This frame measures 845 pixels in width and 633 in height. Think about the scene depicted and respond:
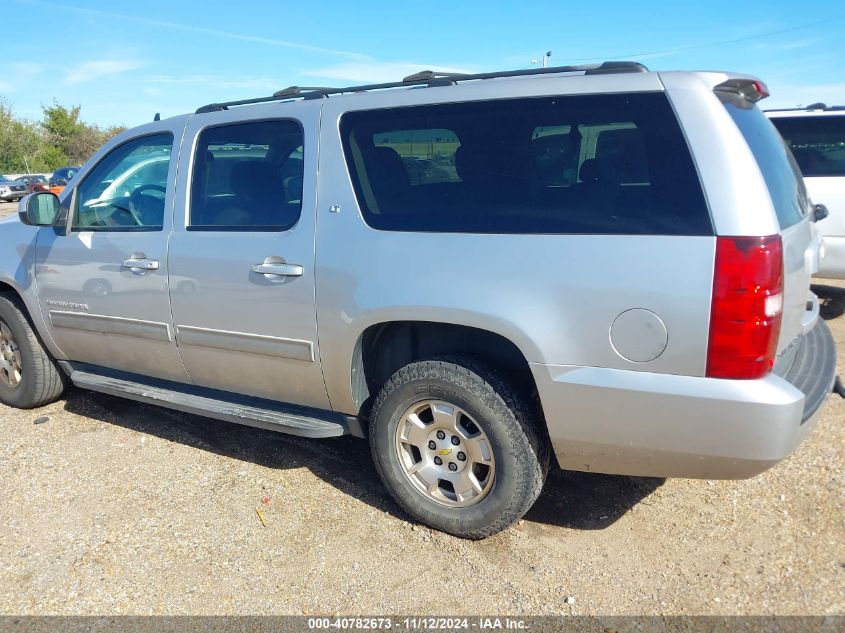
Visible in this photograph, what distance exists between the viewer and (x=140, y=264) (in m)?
3.77

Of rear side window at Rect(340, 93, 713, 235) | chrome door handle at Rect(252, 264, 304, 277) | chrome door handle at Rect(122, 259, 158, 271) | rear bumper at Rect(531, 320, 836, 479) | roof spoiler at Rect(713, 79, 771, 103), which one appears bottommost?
rear bumper at Rect(531, 320, 836, 479)

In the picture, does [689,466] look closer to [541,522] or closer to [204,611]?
[541,522]

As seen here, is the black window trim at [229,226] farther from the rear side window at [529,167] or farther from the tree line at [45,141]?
the tree line at [45,141]

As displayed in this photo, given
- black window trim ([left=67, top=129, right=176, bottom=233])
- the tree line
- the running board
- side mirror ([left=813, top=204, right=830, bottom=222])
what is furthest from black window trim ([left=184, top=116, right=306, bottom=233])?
the tree line

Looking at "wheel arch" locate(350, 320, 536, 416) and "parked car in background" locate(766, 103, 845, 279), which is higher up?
"parked car in background" locate(766, 103, 845, 279)

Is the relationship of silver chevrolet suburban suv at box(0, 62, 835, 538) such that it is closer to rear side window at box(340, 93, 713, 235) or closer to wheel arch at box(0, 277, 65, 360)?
rear side window at box(340, 93, 713, 235)

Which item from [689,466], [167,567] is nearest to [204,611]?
[167,567]

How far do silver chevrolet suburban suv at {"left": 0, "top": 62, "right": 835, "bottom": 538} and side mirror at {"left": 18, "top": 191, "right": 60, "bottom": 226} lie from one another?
0.15 ft

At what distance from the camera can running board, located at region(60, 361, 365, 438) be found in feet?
11.1

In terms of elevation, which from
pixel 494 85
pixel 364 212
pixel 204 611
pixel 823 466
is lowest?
pixel 204 611

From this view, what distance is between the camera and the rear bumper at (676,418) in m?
2.41

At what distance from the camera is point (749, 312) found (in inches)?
92.7

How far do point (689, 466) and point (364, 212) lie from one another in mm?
1735

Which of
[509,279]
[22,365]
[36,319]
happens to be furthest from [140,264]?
[509,279]
